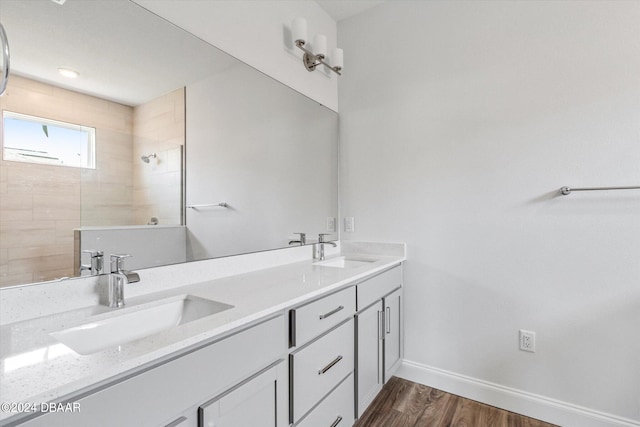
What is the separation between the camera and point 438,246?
2002 millimetres

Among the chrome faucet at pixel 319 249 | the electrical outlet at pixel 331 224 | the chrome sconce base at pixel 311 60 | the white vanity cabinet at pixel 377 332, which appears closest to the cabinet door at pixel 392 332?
the white vanity cabinet at pixel 377 332

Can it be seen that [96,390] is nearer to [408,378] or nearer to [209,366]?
[209,366]

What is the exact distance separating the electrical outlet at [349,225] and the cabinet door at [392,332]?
1.87 feet

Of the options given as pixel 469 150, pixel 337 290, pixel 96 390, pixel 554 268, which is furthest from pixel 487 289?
pixel 96 390

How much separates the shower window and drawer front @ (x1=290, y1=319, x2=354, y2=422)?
0.99 metres

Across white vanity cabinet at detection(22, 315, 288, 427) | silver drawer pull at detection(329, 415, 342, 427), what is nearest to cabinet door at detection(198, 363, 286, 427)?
white vanity cabinet at detection(22, 315, 288, 427)

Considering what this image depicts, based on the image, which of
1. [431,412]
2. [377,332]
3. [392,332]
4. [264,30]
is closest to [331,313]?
[377,332]

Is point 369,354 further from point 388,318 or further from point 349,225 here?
point 349,225

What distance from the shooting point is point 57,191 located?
3.03 feet

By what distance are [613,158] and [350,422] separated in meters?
1.86

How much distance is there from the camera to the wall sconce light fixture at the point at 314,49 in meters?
1.83

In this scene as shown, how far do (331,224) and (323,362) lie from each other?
1.20 meters

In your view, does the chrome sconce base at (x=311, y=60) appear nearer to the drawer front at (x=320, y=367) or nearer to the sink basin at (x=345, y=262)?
the sink basin at (x=345, y=262)

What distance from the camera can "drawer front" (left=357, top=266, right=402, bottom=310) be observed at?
1.59 m
